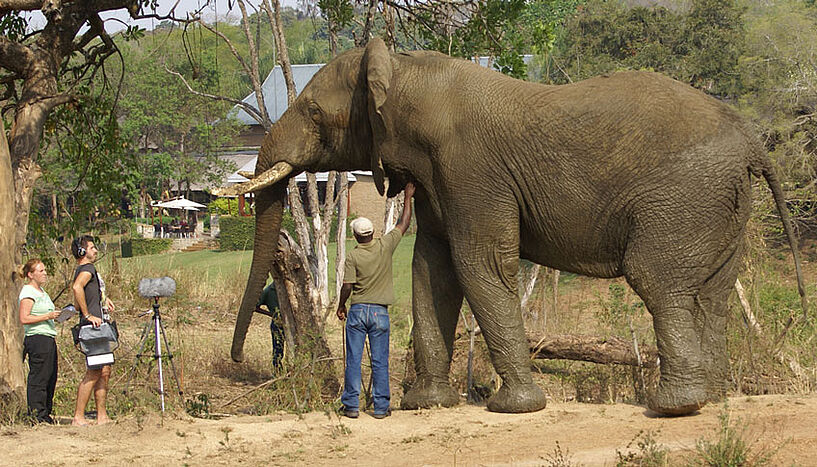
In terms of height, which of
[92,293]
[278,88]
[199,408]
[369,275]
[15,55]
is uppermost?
[278,88]

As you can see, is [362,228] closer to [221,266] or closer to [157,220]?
[221,266]

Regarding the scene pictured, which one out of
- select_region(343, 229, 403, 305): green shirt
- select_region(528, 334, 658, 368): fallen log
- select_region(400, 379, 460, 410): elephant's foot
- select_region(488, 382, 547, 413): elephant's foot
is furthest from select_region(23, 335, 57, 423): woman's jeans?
select_region(528, 334, 658, 368): fallen log

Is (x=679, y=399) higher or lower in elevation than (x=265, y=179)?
lower

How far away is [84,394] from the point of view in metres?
8.59

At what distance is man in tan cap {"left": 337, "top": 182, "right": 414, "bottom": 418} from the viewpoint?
8.43 meters

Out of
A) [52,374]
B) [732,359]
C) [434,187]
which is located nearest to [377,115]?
[434,187]

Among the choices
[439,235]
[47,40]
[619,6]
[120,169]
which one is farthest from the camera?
[619,6]

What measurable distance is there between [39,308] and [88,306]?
1.54 feet

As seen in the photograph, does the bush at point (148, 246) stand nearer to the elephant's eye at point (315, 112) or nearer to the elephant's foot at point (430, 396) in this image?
the elephant's eye at point (315, 112)

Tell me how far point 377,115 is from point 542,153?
143cm

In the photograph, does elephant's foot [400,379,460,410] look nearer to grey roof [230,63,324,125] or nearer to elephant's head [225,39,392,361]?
elephant's head [225,39,392,361]

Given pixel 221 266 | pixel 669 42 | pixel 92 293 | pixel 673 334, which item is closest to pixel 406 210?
pixel 673 334

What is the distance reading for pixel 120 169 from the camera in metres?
12.1

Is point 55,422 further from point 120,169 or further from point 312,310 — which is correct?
point 120,169
